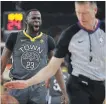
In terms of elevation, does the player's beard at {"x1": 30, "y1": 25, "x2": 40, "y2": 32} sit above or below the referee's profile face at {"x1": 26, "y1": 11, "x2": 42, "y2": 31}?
below

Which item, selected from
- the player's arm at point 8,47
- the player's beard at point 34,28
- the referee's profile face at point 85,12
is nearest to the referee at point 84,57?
the referee's profile face at point 85,12

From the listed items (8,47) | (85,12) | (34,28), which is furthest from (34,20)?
(85,12)

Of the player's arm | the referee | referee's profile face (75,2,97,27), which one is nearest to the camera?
referee's profile face (75,2,97,27)

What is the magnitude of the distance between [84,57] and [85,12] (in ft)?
1.44

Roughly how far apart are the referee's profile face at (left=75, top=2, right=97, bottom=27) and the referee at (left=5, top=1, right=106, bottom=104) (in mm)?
10

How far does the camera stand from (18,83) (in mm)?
4000

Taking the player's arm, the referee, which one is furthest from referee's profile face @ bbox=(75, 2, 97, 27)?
the player's arm

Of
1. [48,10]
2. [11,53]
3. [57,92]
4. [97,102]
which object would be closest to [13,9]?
[48,10]

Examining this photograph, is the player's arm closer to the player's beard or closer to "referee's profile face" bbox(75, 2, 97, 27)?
the player's beard

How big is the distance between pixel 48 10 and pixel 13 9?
1.32m

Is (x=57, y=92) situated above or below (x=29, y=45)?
below

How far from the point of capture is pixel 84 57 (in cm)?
423

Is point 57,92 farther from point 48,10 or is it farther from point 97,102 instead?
point 48,10

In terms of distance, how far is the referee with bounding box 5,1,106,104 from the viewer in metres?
4.22
